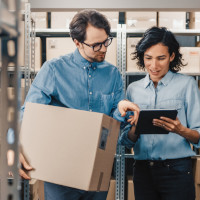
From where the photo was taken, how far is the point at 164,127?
54.8 inches

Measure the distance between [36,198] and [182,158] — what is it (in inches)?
60.8

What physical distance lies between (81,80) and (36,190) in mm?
1546

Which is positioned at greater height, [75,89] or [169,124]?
[75,89]

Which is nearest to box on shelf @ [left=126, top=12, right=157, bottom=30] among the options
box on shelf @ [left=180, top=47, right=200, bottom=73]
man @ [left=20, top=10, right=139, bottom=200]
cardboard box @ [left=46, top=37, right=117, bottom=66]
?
cardboard box @ [left=46, top=37, right=117, bottom=66]

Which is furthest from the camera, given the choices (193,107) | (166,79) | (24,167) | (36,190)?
(36,190)

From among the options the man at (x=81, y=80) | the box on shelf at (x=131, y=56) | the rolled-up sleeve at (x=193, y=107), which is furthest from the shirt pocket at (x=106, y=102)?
the box on shelf at (x=131, y=56)

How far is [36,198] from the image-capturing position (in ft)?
8.24

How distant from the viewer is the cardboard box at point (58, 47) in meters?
2.61

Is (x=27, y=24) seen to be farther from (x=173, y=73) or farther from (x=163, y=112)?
(x=163, y=112)

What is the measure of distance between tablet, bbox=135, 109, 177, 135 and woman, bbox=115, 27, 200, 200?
2cm

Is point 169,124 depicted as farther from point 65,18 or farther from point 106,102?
point 65,18

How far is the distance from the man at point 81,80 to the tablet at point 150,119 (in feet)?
0.52

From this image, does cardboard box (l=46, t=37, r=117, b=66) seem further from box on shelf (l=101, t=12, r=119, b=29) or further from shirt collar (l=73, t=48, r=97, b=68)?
shirt collar (l=73, t=48, r=97, b=68)

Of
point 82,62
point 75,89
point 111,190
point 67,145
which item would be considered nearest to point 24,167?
point 67,145
